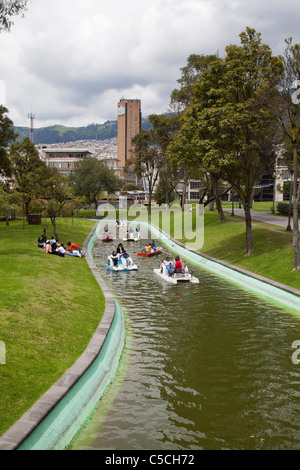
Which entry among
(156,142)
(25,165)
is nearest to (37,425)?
(25,165)

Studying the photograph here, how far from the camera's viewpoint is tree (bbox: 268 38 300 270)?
779 inches

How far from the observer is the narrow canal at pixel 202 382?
753 cm

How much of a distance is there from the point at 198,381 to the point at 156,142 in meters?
57.6

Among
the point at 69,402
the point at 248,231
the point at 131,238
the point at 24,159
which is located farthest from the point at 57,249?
the point at 24,159

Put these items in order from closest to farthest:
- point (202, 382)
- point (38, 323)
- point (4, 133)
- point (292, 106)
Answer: point (202, 382) → point (38, 323) → point (292, 106) → point (4, 133)

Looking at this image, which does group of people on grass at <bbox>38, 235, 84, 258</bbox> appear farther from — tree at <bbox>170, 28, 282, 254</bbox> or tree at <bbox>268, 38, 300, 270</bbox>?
tree at <bbox>268, 38, 300, 270</bbox>

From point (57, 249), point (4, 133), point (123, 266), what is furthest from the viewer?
point (4, 133)

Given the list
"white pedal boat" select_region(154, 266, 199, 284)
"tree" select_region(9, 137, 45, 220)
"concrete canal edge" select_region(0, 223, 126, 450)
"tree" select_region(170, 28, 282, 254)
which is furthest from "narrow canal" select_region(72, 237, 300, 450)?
"tree" select_region(9, 137, 45, 220)

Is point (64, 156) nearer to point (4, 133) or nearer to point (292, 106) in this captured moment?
point (4, 133)

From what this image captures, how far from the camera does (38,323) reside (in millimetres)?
12047

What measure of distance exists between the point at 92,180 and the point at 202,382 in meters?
71.7

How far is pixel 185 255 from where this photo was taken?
113ft

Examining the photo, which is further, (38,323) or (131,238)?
(131,238)
